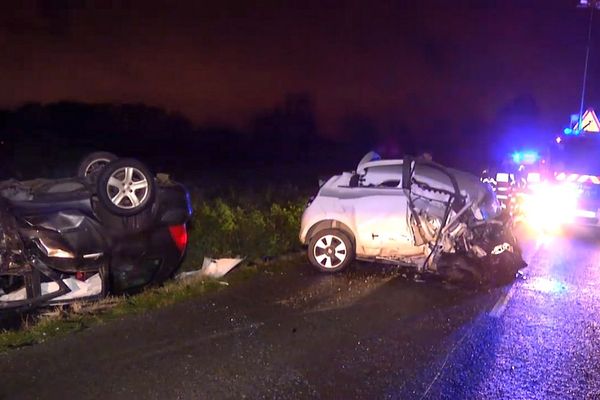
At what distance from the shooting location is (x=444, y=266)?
808 centimetres

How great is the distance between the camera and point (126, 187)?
6531mm

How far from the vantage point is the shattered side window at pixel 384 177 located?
9008 mm

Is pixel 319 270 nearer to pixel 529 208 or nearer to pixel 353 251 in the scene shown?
pixel 353 251

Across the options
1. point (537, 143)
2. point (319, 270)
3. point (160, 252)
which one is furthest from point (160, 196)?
point (537, 143)

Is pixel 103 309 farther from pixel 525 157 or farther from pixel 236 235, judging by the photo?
pixel 525 157

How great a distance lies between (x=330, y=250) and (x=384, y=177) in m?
1.39

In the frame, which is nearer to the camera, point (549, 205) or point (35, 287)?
point (35, 287)

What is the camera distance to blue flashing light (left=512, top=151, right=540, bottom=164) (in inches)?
607

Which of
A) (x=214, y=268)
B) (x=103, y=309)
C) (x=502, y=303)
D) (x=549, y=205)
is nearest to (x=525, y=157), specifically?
(x=549, y=205)

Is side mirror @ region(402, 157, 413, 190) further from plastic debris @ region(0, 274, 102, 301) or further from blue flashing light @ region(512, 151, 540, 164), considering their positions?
blue flashing light @ region(512, 151, 540, 164)

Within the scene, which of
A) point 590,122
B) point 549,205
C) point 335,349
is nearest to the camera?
point 335,349

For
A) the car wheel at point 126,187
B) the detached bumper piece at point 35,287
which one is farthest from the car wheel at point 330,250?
the detached bumper piece at point 35,287

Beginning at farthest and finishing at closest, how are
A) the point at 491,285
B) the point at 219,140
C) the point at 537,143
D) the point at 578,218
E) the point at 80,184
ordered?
1. the point at 219,140
2. the point at 537,143
3. the point at 578,218
4. the point at 491,285
5. the point at 80,184

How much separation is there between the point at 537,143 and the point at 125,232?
1373 cm
